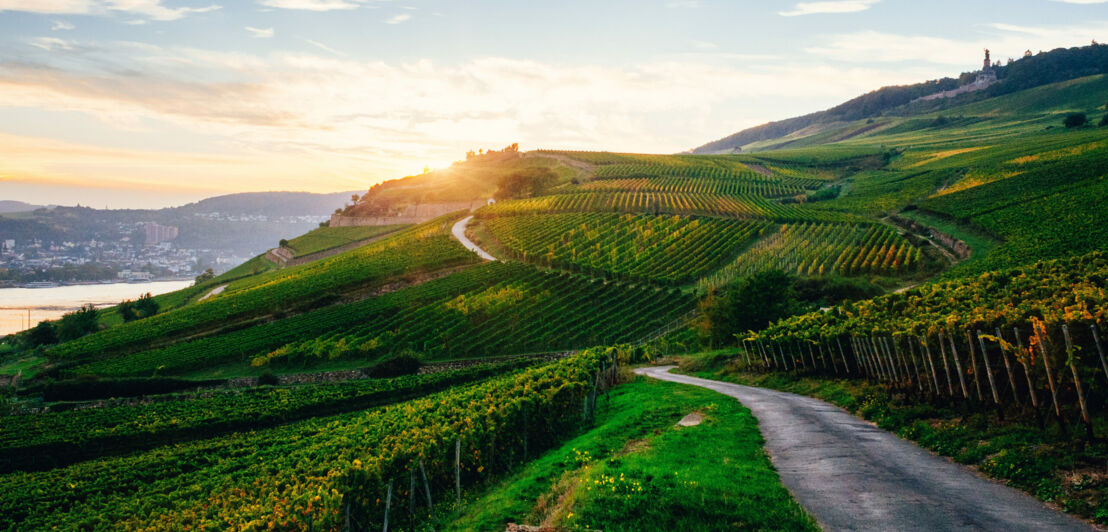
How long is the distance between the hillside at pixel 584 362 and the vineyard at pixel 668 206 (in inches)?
35.1

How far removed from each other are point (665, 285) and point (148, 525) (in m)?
56.1

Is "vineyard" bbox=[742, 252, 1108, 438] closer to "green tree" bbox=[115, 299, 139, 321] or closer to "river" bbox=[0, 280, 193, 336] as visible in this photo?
"green tree" bbox=[115, 299, 139, 321]

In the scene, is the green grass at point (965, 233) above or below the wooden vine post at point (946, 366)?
above

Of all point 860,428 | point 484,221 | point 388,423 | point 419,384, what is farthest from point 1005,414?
point 484,221

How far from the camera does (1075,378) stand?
41.9 ft

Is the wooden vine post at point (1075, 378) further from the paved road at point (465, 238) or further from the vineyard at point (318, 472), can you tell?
the paved road at point (465, 238)

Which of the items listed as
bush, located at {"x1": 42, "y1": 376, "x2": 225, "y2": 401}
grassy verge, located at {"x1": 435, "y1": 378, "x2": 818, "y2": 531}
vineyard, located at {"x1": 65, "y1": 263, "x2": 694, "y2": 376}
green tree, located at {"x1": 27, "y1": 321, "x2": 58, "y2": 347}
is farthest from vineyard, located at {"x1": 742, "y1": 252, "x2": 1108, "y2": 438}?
green tree, located at {"x1": 27, "y1": 321, "x2": 58, "y2": 347}

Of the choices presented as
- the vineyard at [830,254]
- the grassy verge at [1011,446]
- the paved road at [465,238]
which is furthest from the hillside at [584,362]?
the paved road at [465,238]

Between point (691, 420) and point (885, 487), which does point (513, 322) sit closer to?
point (691, 420)

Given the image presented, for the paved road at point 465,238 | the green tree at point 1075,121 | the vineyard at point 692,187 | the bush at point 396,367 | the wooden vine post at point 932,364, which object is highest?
the green tree at point 1075,121

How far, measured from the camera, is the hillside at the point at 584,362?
1423 cm

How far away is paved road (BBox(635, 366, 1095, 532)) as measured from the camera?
10250 mm

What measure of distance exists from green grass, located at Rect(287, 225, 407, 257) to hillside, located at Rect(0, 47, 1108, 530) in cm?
3022

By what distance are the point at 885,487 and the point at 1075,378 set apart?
15.4ft
